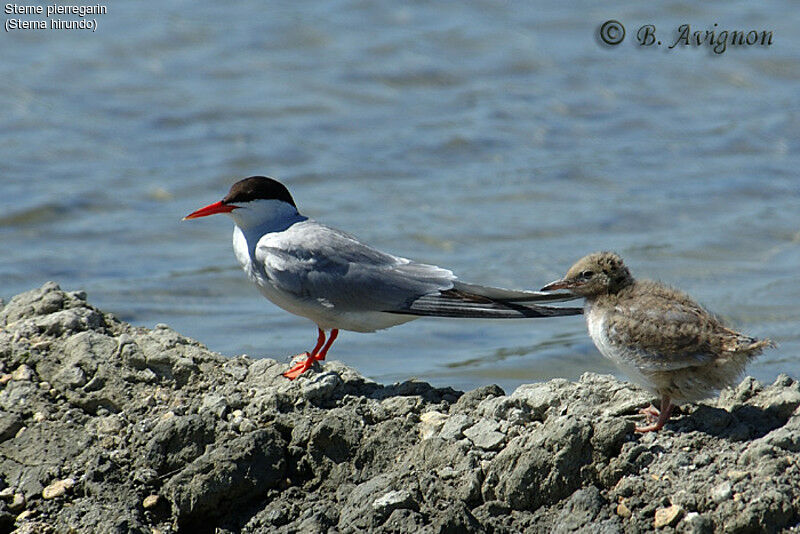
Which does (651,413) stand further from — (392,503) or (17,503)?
(17,503)

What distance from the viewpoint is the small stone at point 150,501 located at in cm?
479

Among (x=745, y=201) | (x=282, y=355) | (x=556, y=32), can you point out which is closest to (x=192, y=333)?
(x=282, y=355)

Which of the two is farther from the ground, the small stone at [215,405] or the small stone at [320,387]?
the small stone at [320,387]

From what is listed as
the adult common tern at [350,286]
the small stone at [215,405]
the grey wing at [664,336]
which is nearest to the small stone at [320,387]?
the adult common tern at [350,286]

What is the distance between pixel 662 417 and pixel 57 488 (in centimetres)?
257

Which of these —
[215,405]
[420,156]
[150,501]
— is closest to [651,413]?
[215,405]

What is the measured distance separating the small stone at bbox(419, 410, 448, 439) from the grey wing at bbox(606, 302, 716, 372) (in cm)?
81

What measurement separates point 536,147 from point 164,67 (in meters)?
5.35

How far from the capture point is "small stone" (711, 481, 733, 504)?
13.4 feet

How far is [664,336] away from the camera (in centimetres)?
452

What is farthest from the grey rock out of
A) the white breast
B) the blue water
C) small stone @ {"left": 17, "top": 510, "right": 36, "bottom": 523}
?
the blue water

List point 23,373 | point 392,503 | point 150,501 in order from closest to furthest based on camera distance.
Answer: point 392,503 < point 150,501 < point 23,373

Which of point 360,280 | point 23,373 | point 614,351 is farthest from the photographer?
point 360,280

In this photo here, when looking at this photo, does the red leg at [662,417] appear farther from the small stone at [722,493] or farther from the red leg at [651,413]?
the small stone at [722,493]
